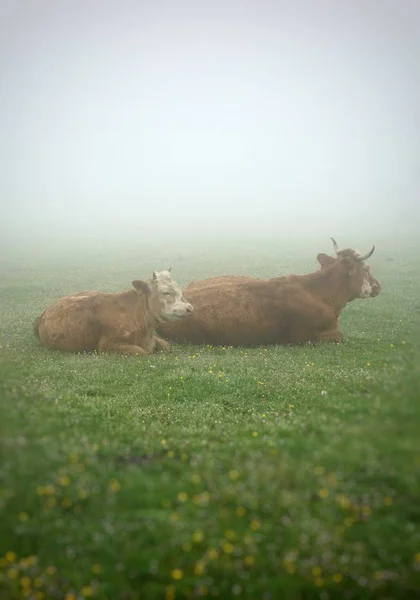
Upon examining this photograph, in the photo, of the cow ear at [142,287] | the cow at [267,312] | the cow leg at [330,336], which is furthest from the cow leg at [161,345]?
the cow leg at [330,336]

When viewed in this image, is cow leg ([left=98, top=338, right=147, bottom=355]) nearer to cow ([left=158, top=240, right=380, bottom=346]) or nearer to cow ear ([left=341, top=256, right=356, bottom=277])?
cow ([left=158, top=240, right=380, bottom=346])

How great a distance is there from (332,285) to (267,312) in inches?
88.3

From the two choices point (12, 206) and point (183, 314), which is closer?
point (183, 314)

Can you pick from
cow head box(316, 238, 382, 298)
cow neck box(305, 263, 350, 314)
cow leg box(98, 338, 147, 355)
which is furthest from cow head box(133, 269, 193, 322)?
cow head box(316, 238, 382, 298)

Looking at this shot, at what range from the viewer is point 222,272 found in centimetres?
3694

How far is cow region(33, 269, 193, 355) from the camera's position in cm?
1636

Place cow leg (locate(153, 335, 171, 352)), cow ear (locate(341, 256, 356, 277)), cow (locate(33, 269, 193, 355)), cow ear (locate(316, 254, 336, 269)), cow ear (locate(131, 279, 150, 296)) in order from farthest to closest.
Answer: cow ear (locate(316, 254, 336, 269)) < cow ear (locate(341, 256, 356, 277)) < cow leg (locate(153, 335, 171, 352)) < cow ear (locate(131, 279, 150, 296)) < cow (locate(33, 269, 193, 355))

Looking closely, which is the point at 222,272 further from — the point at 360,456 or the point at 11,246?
the point at 11,246

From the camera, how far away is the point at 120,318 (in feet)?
53.9

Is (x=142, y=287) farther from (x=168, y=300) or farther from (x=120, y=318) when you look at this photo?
(x=120, y=318)

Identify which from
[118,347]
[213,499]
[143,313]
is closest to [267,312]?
[143,313]

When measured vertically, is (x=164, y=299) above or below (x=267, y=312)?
above

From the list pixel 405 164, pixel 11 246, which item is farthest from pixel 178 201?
pixel 11 246

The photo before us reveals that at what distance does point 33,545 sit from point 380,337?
12.9m
